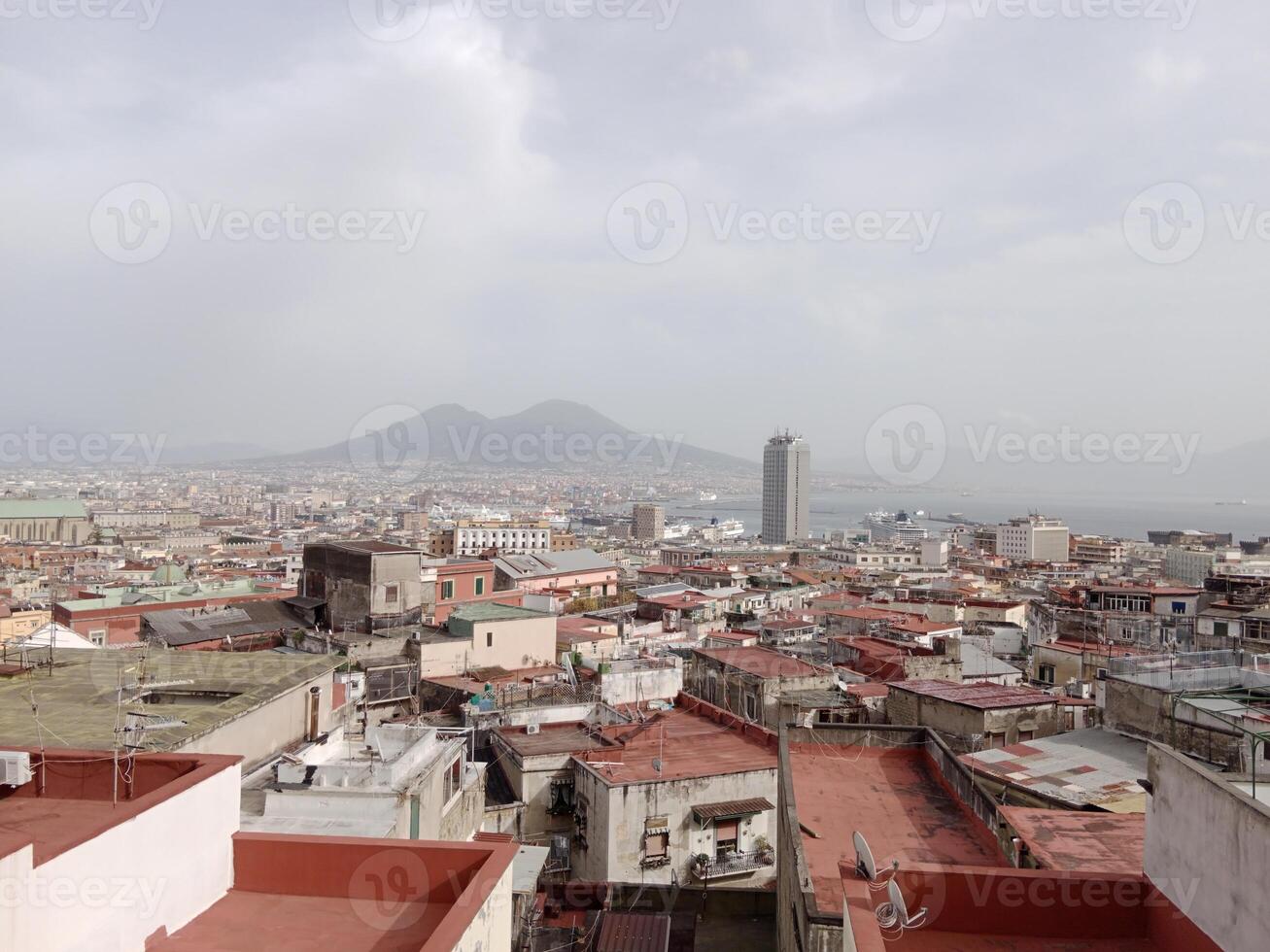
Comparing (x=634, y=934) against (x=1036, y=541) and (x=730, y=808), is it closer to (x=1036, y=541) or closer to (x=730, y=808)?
(x=730, y=808)

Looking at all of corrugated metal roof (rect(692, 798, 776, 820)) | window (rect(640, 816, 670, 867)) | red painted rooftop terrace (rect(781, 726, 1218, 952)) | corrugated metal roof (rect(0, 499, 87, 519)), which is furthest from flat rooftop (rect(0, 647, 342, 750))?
corrugated metal roof (rect(0, 499, 87, 519))

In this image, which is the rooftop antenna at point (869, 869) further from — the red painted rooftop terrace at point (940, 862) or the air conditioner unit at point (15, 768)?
the air conditioner unit at point (15, 768)

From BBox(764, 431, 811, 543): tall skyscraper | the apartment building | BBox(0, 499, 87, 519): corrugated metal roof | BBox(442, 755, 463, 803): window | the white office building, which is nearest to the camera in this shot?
BBox(442, 755, 463, 803): window

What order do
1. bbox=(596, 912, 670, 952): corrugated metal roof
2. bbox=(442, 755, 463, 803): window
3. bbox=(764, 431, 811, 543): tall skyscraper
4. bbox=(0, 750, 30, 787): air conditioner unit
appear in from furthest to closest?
1. bbox=(764, 431, 811, 543): tall skyscraper
2. bbox=(442, 755, 463, 803): window
3. bbox=(596, 912, 670, 952): corrugated metal roof
4. bbox=(0, 750, 30, 787): air conditioner unit

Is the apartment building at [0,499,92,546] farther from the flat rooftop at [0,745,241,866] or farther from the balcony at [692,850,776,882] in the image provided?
the flat rooftop at [0,745,241,866]

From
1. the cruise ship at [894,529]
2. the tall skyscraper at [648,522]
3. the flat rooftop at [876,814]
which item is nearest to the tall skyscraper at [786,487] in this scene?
the cruise ship at [894,529]

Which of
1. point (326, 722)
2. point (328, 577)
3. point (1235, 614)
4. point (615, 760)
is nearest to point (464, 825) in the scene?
point (326, 722)

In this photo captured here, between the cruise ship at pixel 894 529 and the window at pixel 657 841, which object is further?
the cruise ship at pixel 894 529
